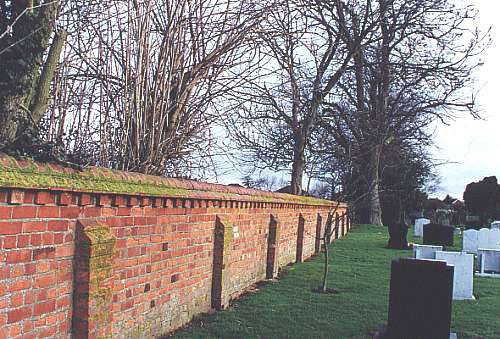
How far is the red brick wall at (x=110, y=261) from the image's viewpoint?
141 inches

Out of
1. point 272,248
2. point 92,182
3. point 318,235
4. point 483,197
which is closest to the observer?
point 92,182

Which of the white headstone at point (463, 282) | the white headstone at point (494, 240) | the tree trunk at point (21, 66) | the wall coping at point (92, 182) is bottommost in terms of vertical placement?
the white headstone at point (463, 282)

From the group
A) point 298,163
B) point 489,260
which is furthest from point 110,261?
point 298,163

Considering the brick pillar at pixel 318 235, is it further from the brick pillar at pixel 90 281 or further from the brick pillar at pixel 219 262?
the brick pillar at pixel 90 281

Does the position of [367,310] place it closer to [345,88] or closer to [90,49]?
[90,49]

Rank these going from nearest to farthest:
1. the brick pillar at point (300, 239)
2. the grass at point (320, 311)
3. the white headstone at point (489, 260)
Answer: the grass at point (320, 311), the brick pillar at point (300, 239), the white headstone at point (489, 260)

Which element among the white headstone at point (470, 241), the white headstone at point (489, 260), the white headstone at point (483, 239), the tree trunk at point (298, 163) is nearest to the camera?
the white headstone at point (489, 260)

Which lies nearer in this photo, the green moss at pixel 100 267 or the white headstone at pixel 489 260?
the green moss at pixel 100 267

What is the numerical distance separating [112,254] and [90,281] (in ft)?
1.39

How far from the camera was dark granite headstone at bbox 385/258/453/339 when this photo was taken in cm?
669

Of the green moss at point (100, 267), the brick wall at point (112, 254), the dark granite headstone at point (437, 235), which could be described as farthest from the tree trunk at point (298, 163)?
the green moss at point (100, 267)

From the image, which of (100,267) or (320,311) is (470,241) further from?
(100,267)

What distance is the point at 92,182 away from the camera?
4359 millimetres

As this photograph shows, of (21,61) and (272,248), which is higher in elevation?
(21,61)
